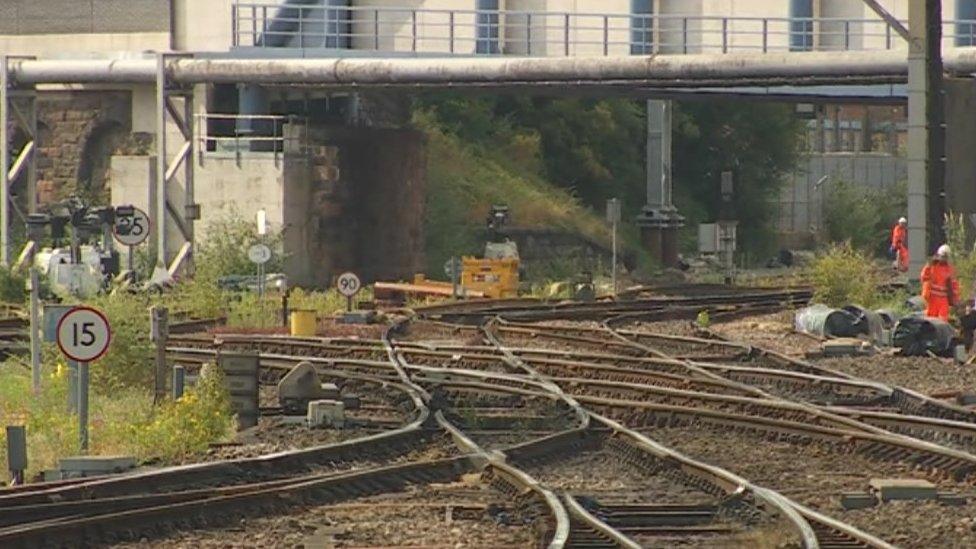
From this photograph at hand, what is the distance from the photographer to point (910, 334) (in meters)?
27.8

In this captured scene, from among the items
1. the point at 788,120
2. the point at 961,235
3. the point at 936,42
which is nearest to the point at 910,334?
the point at 936,42

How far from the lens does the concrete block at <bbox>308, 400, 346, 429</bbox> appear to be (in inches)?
790

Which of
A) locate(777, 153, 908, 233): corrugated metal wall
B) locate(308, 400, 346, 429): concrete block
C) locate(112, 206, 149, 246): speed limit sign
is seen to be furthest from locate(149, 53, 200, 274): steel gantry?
locate(777, 153, 908, 233): corrugated metal wall

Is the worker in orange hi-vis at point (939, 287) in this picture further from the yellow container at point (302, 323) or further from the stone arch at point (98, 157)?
the stone arch at point (98, 157)

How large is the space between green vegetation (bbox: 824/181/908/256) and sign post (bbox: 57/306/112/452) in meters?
54.9

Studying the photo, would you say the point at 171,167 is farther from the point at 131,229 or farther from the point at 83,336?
the point at 83,336

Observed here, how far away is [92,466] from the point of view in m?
16.1

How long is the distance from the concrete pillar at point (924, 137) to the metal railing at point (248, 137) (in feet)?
61.2

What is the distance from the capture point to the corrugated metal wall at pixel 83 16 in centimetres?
5184

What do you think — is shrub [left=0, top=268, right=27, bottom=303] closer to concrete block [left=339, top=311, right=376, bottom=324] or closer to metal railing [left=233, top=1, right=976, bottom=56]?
concrete block [left=339, top=311, right=376, bottom=324]

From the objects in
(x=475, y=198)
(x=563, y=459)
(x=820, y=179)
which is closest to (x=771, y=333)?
(x=563, y=459)

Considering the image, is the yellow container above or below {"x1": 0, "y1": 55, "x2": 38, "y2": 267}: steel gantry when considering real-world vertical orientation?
below

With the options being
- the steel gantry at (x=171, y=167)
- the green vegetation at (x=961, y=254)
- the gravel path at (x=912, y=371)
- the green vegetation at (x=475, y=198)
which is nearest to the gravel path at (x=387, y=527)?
the gravel path at (x=912, y=371)

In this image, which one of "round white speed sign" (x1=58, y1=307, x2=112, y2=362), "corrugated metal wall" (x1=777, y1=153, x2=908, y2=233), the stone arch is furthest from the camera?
"corrugated metal wall" (x1=777, y1=153, x2=908, y2=233)
